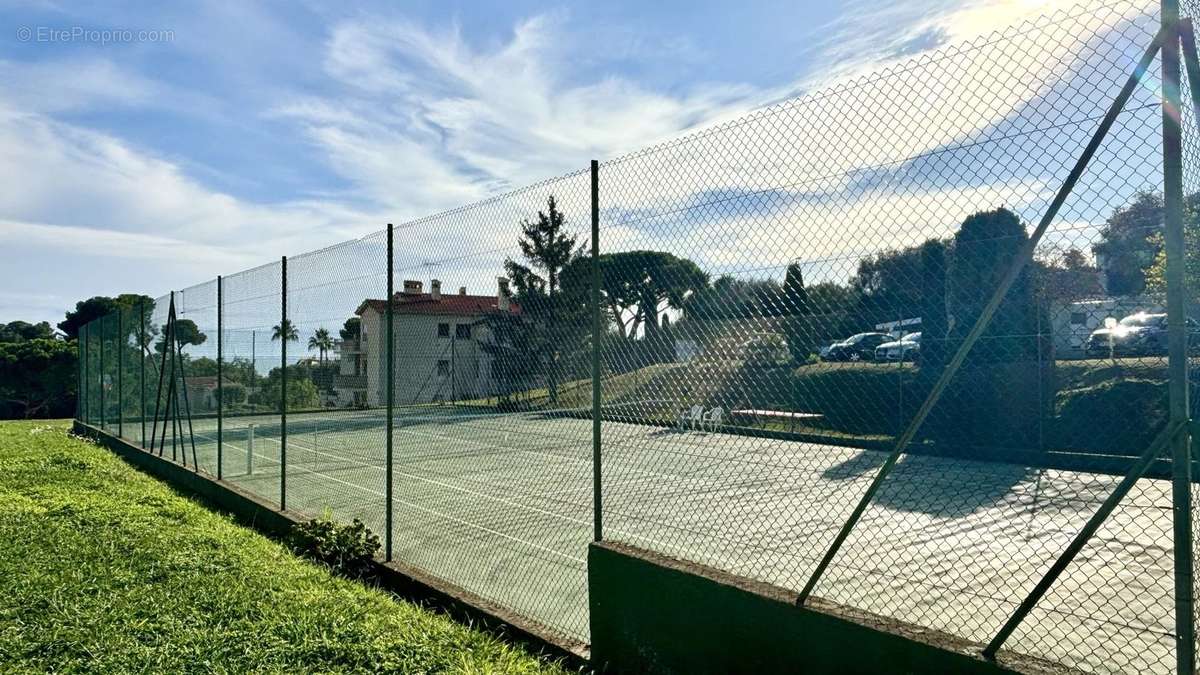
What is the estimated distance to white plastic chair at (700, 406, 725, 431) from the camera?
12.4ft

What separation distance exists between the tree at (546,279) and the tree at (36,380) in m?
41.9

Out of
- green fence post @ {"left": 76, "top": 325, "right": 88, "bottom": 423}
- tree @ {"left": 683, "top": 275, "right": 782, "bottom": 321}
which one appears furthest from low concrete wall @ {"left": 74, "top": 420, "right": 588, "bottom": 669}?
green fence post @ {"left": 76, "top": 325, "right": 88, "bottom": 423}

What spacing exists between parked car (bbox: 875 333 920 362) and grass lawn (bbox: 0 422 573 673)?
2.48 metres

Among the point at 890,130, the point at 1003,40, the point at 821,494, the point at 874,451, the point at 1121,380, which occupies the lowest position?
the point at 821,494

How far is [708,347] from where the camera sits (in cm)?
381

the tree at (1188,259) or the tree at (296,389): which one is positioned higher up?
the tree at (1188,259)

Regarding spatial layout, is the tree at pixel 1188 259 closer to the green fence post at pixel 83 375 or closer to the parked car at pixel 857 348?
the parked car at pixel 857 348

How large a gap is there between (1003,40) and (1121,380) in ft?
3.98

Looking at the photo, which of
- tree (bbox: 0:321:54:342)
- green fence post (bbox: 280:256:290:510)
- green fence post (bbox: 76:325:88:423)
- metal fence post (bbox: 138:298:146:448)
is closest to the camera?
green fence post (bbox: 280:256:290:510)

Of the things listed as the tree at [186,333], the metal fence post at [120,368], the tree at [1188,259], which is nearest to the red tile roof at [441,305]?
the tree at [1188,259]

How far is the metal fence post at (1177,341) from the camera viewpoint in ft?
7.89

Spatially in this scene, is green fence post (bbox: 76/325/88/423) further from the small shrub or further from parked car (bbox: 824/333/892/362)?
parked car (bbox: 824/333/892/362)

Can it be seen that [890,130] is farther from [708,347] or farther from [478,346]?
[478,346]

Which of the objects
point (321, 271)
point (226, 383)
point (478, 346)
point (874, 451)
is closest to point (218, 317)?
point (226, 383)
